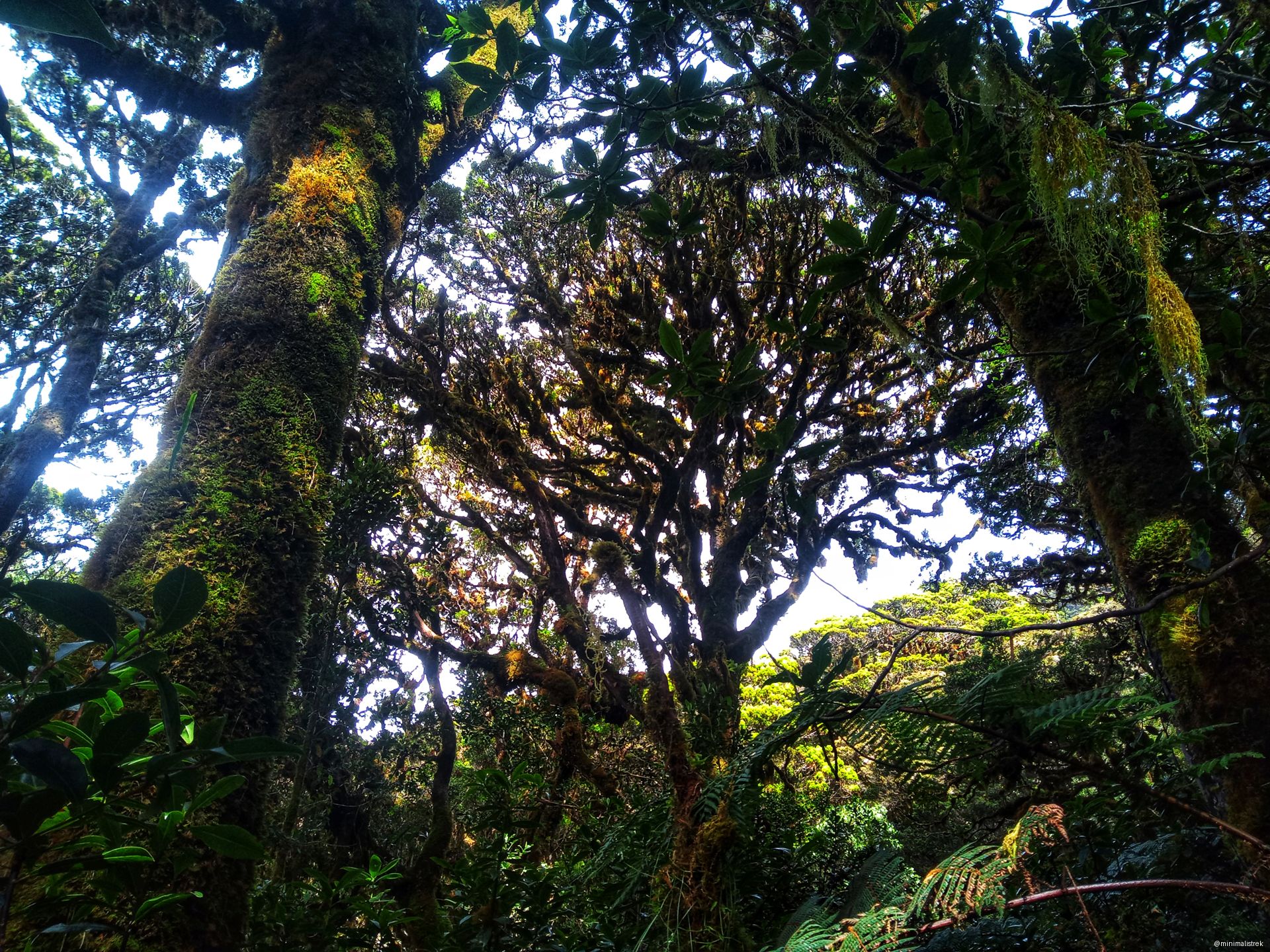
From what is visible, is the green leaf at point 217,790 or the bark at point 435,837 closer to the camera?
the green leaf at point 217,790

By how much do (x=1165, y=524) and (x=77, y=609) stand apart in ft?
6.38

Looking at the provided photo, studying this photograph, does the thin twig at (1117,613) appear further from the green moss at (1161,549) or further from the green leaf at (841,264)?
the green leaf at (841,264)

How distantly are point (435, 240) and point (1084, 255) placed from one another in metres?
6.33

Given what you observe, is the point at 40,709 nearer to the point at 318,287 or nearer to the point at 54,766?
the point at 54,766

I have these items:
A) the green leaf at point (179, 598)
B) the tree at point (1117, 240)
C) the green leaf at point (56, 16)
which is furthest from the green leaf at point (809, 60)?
the green leaf at point (179, 598)

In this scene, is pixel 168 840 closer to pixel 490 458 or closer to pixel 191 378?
pixel 191 378

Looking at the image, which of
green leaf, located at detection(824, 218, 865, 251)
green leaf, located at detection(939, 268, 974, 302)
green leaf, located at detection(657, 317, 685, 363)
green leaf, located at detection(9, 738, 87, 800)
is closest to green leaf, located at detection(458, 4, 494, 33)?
green leaf, located at detection(657, 317, 685, 363)

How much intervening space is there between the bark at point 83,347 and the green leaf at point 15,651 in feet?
13.5

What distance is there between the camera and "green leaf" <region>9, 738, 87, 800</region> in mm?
616

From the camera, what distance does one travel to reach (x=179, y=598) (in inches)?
31.4

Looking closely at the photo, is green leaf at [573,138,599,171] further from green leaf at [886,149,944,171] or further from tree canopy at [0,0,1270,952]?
green leaf at [886,149,944,171]

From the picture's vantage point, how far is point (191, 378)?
A: 229 centimetres

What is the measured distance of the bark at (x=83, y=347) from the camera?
4.10 meters

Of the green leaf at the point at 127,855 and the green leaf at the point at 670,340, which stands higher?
the green leaf at the point at 670,340
